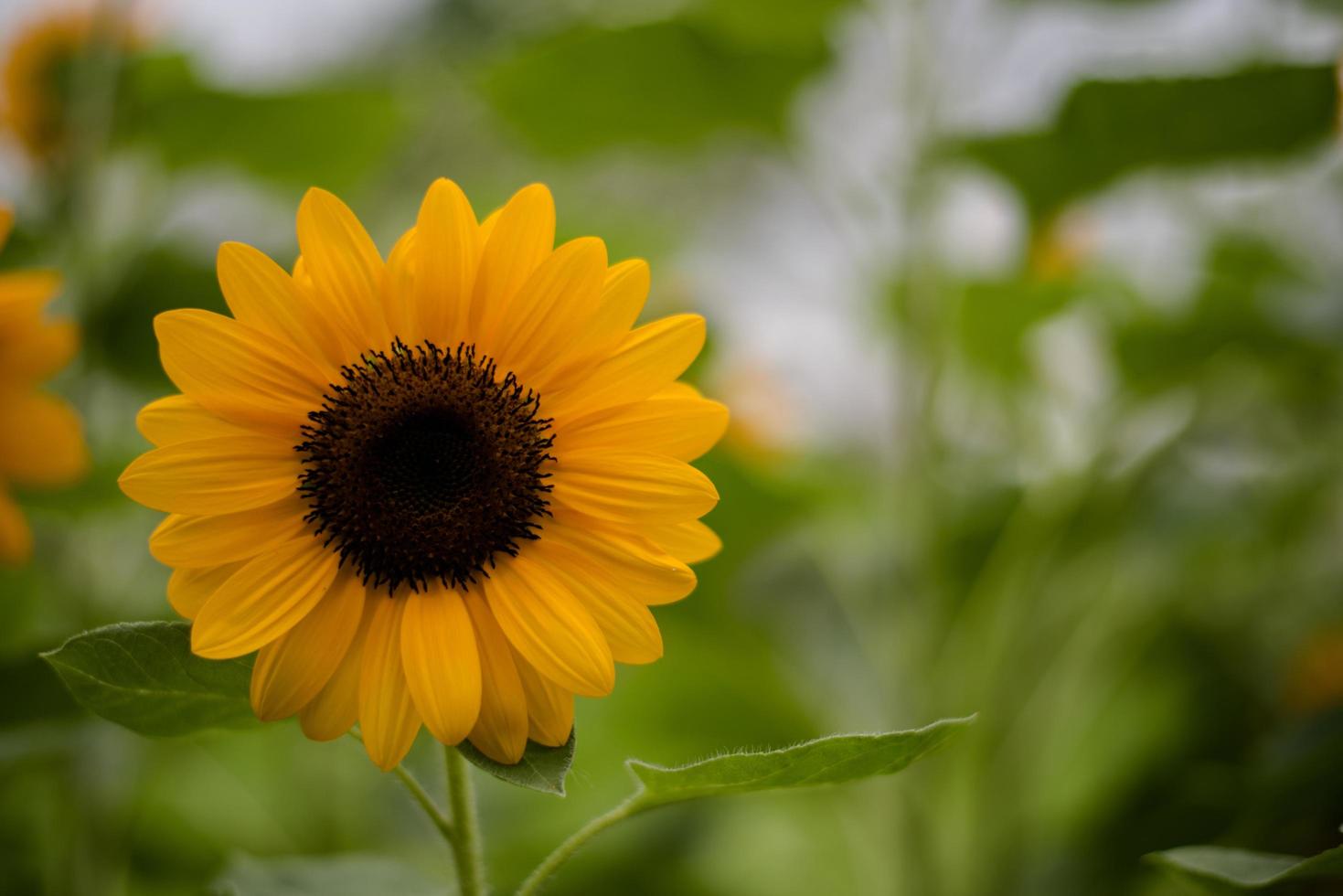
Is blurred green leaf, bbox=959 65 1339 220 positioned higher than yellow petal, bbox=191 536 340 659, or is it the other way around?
blurred green leaf, bbox=959 65 1339 220

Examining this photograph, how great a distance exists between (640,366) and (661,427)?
0.02 meters

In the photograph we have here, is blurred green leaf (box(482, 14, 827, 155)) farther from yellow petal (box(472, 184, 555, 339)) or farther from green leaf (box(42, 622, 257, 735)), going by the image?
green leaf (box(42, 622, 257, 735))

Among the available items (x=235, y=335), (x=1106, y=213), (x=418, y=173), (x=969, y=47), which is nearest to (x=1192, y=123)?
(x=969, y=47)

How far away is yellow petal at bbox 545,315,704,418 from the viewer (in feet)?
1.27

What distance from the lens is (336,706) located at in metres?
0.37

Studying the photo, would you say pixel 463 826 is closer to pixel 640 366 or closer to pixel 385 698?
pixel 385 698

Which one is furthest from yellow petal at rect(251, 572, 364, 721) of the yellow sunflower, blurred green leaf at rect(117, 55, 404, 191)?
blurred green leaf at rect(117, 55, 404, 191)

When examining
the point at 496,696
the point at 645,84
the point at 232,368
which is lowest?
the point at 496,696

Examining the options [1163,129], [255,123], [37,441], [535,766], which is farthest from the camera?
[255,123]

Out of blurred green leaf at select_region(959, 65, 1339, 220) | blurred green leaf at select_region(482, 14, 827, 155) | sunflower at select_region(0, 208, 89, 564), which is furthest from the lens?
blurred green leaf at select_region(482, 14, 827, 155)

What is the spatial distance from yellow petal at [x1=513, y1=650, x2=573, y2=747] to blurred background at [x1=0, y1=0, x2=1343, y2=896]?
0.28 m

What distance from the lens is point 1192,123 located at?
0.76m

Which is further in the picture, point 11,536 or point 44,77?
point 44,77

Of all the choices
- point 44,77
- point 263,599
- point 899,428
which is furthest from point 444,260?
point 44,77
